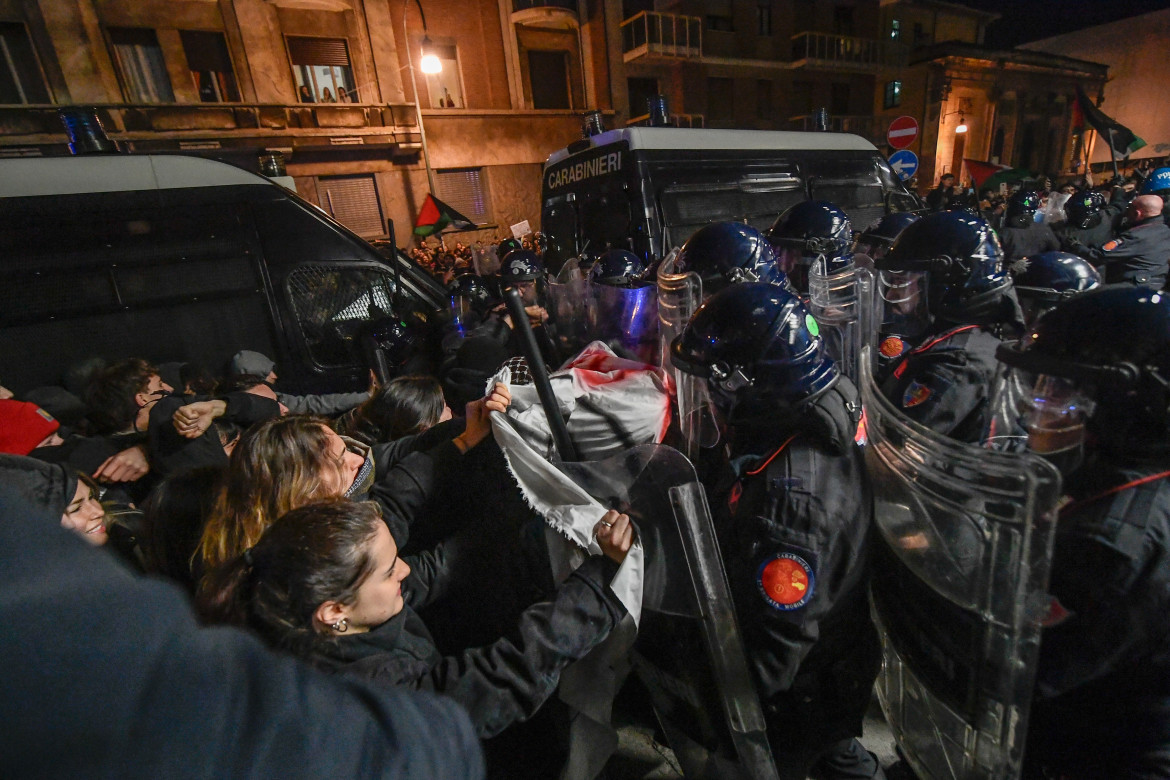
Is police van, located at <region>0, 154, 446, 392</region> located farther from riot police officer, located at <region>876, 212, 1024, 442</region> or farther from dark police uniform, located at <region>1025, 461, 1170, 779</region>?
dark police uniform, located at <region>1025, 461, 1170, 779</region>

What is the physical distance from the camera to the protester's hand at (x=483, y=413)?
1.73 metres

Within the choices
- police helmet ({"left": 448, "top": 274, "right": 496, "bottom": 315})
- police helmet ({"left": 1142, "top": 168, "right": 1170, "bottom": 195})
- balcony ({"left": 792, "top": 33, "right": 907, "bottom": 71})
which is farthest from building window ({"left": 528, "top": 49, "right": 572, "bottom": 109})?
police helmet ({"left": 1142, "top": 168, "right": 1170, "bottom": 195})

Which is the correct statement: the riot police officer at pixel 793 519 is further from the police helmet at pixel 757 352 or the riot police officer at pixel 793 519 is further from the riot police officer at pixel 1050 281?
the riot police officer at pixel 1050 281

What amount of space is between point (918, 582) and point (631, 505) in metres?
0.71

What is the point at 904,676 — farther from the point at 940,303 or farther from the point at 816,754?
the point at 940,303

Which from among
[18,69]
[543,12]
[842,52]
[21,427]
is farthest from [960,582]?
[842,52]

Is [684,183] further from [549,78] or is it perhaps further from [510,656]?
[549,78]

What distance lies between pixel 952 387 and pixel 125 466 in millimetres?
3890

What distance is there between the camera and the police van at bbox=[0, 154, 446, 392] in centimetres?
344

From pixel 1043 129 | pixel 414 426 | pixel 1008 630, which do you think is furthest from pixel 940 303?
pixel 1043 129

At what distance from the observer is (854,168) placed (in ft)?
24.2

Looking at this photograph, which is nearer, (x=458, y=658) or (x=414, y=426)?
(x=458, y=658)

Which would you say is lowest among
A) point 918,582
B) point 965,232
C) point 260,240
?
point 918,582

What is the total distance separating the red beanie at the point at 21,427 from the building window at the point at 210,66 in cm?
1482
